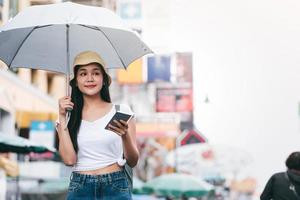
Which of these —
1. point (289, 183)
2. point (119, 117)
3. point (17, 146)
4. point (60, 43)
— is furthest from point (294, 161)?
point (17, 146)

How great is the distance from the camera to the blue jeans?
2369mm

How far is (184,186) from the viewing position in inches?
271

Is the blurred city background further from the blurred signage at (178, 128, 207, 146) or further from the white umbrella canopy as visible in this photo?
the white umbrella canopy

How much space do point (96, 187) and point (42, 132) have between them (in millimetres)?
4483

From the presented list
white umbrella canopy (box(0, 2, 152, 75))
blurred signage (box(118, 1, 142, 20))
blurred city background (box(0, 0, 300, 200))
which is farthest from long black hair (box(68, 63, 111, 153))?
blurred signage (box(118, 1, 142, 20))

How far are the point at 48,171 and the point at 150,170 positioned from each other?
102 cm

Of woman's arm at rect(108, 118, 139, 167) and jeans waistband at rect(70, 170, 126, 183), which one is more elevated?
woman's arm at rect(108, 118, 139, 167)

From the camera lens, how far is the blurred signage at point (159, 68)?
6.65m

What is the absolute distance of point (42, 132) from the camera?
6766 millimetres

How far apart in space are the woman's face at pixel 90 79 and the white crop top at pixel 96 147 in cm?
13

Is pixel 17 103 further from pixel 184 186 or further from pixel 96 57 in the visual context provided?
pixel 96 57

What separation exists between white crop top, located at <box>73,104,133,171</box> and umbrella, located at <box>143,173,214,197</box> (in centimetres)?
448

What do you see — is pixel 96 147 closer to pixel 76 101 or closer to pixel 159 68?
pixel 76 101

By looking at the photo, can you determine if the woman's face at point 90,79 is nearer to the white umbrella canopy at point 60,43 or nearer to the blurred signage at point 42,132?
the white umbrella canopy at point 60,43
